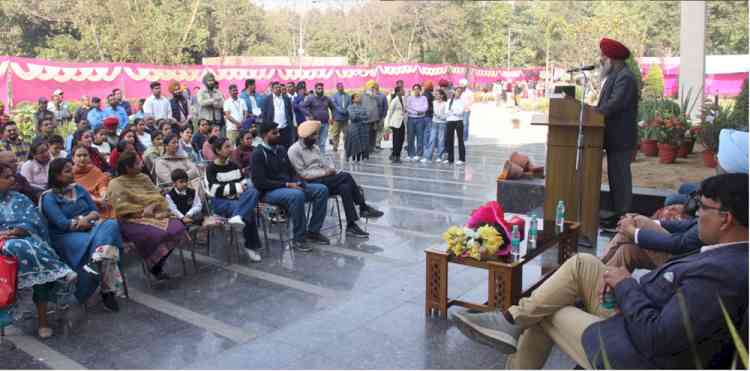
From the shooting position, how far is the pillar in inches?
470

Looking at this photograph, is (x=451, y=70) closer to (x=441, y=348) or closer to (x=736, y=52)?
(x=736, y=52)

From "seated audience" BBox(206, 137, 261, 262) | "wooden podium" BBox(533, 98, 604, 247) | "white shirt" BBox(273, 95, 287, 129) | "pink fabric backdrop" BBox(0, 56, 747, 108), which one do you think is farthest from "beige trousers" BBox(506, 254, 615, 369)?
"pink fabric backdrop" BBox(0, 56, 747, 108)

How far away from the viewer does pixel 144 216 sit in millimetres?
4914

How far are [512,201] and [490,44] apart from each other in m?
40.4

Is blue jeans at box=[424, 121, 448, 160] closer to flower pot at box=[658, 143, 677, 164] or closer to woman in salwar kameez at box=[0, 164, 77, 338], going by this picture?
flower pot at box=[658, 143, 677, 164]

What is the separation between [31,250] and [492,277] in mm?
2885

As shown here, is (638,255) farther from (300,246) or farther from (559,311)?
(300,246)

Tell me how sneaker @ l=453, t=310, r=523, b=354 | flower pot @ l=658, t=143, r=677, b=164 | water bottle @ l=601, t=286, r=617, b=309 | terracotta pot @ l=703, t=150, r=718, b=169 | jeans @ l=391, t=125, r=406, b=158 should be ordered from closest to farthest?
water bottle @ l=601, t=286, r=617, b=309, sneaker @ l=453, t=310, r=523, b=354, terracotta pot @ l=703, t=150, r=718, b=169, flower pot @ l=658, t=143, r=677, b=164, jeans @ l=391, t=125, r=406, b=158

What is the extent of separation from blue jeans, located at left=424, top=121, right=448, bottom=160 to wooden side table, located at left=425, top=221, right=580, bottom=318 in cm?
736

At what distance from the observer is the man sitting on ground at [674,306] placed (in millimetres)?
2109

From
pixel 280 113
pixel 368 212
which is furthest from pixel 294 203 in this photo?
Result: pixel 280 113

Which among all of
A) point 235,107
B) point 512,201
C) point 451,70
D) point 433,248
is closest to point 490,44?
point 451,70

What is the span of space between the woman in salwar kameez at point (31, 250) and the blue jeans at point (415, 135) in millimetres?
8749

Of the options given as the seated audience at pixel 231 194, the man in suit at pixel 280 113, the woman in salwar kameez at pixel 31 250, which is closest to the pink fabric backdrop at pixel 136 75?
the man in suit at pixel 280 113
